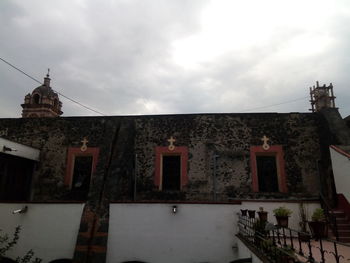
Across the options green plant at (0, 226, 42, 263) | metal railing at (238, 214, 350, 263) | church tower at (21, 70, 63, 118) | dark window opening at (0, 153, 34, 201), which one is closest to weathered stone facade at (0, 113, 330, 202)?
dark window opening at (0, 153, 34, 201)

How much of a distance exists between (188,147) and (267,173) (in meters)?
3.42

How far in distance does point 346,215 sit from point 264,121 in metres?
4.82

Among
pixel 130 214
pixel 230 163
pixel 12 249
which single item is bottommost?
pixel 12 249

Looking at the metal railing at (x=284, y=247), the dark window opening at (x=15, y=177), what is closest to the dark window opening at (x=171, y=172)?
the metal railing at (x=284, y=247)

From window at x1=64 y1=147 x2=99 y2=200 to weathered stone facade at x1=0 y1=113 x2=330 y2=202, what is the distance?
25 cm

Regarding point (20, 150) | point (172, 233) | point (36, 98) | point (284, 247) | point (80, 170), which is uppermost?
point (36, 98)

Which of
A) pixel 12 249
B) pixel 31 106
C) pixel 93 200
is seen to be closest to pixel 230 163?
pixel 93 200

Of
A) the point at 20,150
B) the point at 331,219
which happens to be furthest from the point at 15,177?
the point at 331,219

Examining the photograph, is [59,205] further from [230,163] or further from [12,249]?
[230,163]

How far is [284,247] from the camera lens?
4637 millimetres

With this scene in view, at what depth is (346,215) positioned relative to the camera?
8664 mm

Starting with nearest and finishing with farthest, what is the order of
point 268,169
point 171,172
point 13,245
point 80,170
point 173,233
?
point 173,233, point 13,245, point 268,169, point 171,172, point 80,170

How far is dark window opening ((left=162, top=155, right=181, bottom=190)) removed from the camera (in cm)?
1165

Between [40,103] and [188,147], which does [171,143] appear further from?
[40,103]
